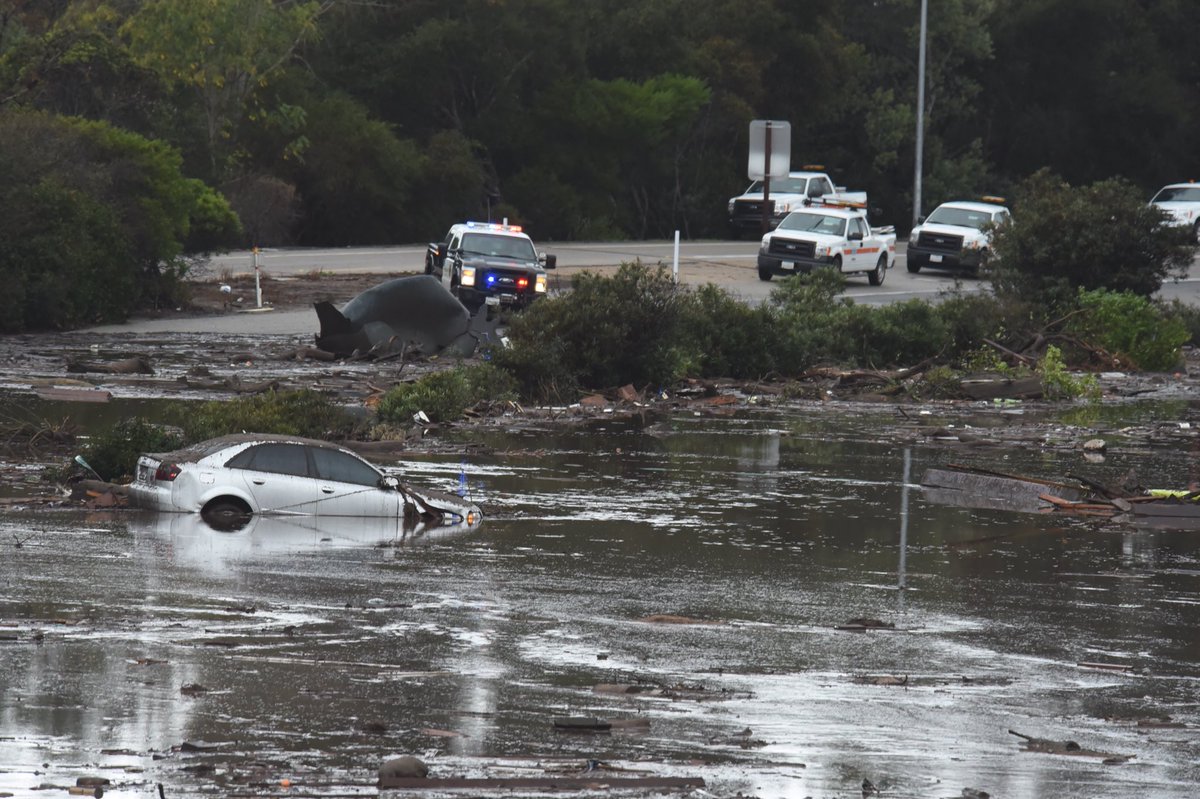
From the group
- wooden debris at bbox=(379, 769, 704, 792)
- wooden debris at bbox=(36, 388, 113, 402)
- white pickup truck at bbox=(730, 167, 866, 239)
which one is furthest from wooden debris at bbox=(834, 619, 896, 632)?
white pickup truck at bbox=(730, 167, 866, 239)

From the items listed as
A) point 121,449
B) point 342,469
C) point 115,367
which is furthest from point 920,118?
point 342,469

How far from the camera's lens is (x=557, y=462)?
78.2 feet

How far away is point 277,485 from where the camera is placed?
18281mm

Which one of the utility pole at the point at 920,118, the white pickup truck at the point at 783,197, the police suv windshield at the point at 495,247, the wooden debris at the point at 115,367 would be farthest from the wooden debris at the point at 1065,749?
the utility pole at the point at 920,118

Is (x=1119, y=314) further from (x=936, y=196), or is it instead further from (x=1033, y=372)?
(x=936, y=196)

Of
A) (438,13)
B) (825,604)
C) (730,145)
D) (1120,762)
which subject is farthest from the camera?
(730,145)

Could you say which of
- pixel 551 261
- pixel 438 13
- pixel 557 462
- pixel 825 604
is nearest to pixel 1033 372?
pixel 551 261

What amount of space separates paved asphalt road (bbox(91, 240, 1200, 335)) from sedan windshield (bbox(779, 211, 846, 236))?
5.63ft

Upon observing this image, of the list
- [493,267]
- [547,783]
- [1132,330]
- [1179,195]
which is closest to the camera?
[547,783]

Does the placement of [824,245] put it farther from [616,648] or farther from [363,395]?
[616,648]

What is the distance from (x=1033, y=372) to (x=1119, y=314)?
4610 mm

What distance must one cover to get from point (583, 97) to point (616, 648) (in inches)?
2109

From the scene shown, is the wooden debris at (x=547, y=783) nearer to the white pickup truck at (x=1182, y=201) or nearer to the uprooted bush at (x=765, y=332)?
the uprooted bush at (x=765, y=332)

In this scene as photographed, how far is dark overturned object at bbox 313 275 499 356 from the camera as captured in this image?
1363 inches
